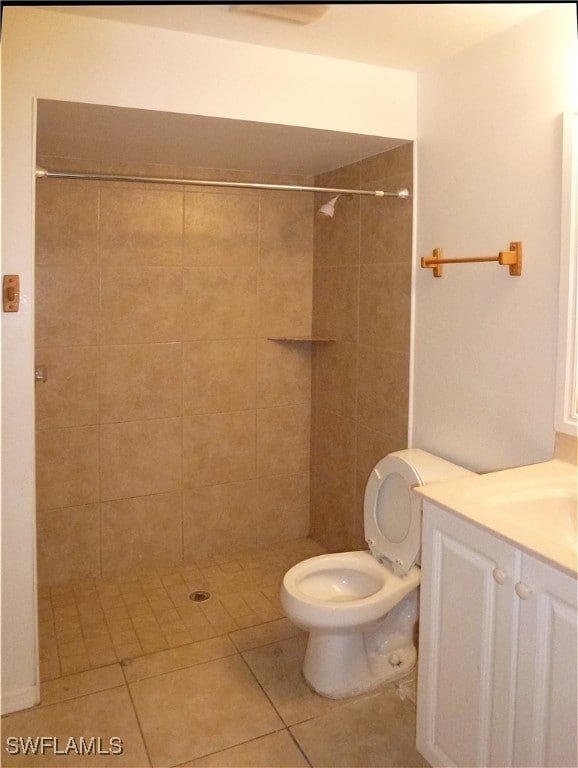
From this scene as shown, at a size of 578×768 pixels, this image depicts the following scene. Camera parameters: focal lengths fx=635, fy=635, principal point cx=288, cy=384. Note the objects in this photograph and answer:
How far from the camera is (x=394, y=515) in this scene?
96.5 inches

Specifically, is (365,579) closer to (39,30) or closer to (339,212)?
(339,212)

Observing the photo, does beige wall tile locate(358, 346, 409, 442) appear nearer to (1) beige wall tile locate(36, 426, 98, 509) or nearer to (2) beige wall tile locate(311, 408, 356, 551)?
(2) beige wall tile locate(311, 408, 356, 551)

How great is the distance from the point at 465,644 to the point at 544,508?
1.43 ft

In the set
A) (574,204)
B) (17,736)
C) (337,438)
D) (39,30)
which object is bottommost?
(17,736)

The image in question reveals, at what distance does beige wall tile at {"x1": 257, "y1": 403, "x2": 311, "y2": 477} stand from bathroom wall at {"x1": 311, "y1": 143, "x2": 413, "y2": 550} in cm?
6

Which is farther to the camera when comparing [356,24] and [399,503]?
[399,503]

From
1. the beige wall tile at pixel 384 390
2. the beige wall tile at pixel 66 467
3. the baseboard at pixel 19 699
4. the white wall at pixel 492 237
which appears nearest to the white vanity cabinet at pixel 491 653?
the white wall at pixel 492 237

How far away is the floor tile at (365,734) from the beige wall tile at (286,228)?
7.05 ft

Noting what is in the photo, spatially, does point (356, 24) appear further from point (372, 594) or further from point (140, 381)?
point (372, 594)

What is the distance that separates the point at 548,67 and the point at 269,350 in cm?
191

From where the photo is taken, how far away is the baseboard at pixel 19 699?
7.07 ft

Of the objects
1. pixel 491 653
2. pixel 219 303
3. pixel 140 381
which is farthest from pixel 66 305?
pixel 491 653

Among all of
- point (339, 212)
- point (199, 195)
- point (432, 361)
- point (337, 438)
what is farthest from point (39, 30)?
point (337, 438)

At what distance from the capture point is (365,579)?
2443mm
